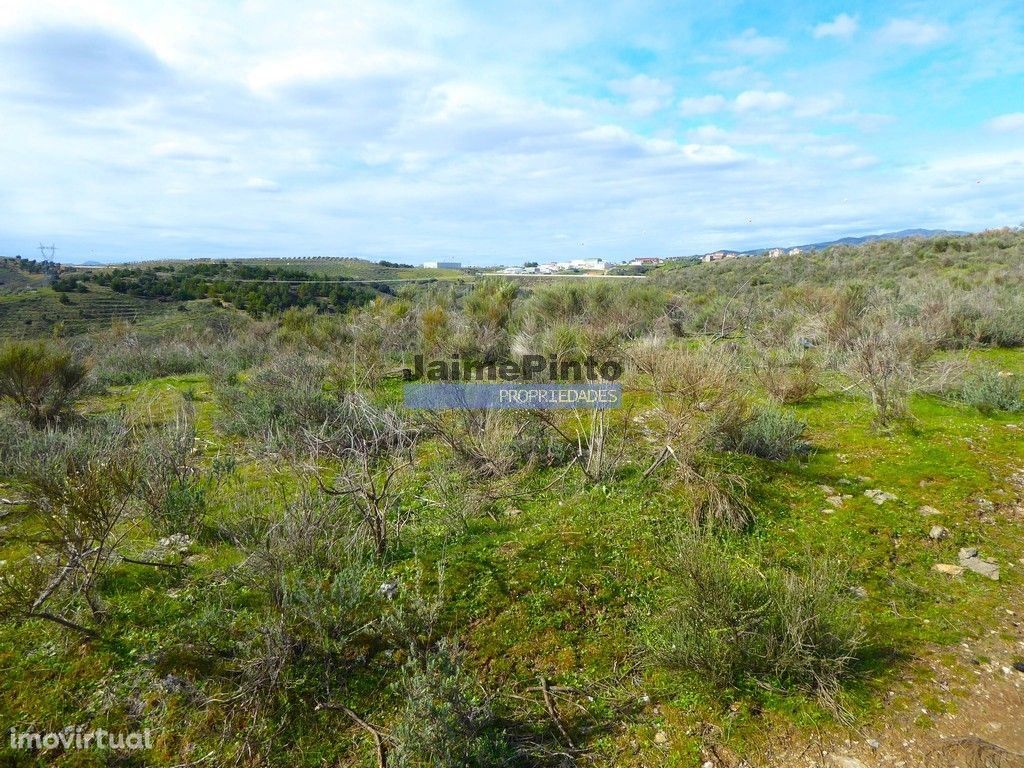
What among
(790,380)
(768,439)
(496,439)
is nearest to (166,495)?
(496,439)

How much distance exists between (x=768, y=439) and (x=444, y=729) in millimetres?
4857

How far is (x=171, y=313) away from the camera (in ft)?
89.6

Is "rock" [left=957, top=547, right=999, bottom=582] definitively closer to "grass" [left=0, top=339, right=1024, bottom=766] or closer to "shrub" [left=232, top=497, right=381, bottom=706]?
"grass" [left=0, top=339, right=1024, bottom=766]

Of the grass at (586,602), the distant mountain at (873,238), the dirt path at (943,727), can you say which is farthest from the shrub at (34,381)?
the distant mountain at (873,238)

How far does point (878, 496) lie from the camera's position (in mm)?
4781

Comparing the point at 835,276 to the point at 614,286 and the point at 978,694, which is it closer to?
the point at 614,286

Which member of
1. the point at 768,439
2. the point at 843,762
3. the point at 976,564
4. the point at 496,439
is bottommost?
the point at 843,762

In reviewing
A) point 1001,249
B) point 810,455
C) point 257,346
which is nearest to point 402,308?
point 257,346

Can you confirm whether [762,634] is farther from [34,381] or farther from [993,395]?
[34,381]

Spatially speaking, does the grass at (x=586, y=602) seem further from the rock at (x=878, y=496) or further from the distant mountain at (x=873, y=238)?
the distant mountain at (x=873, y=238)

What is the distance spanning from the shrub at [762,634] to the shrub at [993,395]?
637cm

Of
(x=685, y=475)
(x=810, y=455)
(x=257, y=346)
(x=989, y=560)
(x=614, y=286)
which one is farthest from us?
(x=614, y=286)

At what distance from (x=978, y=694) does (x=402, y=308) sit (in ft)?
45.8

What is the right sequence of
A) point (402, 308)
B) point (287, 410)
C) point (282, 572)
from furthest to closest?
point (402, 308), point (287, 410), point (282, 572)
